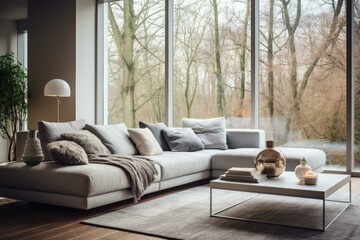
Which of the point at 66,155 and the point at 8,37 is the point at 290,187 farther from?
the point at 8,37

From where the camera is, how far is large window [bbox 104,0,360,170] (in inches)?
235

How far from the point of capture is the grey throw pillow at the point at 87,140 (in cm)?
434

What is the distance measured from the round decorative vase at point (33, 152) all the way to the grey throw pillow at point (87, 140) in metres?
0.28

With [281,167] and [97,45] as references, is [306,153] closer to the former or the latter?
[281,167]

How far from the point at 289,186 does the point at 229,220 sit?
0.54 meters

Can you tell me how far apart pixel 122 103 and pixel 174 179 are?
10.2ft

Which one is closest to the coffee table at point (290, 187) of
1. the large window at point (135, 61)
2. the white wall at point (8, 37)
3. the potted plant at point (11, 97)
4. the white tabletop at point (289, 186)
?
the white tabletop at point (289, 186)

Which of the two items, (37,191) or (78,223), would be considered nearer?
(78,223)

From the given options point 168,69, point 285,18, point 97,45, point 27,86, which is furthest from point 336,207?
point 27,86

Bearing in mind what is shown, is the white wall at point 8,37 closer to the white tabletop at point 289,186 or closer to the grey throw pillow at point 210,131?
the grey throw pillow at point 210,131

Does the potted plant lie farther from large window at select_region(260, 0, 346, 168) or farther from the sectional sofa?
large window at select_region(260, 0, 346, 168)

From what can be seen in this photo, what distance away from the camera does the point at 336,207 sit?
3.98 metres

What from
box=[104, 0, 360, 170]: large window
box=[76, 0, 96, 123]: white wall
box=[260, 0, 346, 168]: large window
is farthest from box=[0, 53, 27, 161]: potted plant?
box=[260, 0, 346, 168]: large window

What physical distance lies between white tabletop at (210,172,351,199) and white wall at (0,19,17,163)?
6.25 m
